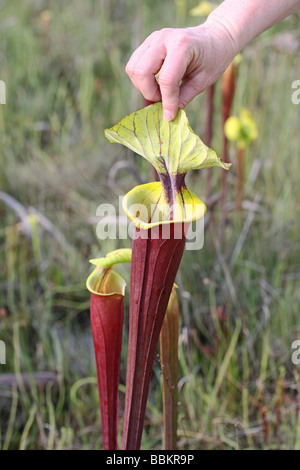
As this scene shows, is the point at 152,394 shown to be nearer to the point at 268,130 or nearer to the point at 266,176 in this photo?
the point at 266,176

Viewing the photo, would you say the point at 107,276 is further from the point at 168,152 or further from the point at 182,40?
the point at 182,40

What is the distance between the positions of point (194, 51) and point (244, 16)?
0.16 m

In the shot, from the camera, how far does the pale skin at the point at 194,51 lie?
2.16 ft

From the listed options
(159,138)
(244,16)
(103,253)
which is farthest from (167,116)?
(103,253)

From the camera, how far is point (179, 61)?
65cm

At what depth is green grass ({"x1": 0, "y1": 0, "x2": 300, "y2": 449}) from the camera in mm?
1437

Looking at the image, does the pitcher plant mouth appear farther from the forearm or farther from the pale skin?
the forearm

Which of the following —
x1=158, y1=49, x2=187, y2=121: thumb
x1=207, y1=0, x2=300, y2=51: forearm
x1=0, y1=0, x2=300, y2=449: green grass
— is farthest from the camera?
x1=0, y1=0, x2=300, y2=449: green grass

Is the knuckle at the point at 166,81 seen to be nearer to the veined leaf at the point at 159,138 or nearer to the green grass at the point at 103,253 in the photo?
the veined leaf at the point at 159,138

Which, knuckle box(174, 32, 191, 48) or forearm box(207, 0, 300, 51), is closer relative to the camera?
knuckle box(174, 32, 191, 48)

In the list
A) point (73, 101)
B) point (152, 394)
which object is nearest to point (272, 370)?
point (152, 394)

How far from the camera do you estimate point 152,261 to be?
0.73 m

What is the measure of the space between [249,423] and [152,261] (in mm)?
963

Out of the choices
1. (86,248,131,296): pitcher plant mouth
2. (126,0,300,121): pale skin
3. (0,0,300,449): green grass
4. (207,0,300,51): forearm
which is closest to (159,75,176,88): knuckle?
(126,0,300,121): pale skin
